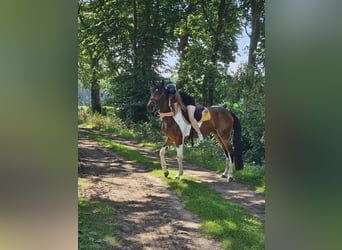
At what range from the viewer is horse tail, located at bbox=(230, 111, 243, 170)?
2445 millimetres

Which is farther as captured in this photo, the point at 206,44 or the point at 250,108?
the point at 206,44

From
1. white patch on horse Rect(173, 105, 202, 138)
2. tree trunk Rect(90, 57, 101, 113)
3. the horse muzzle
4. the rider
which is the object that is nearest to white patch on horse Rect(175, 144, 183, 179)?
white patch on horse Rect(173, 105, 202, 138)

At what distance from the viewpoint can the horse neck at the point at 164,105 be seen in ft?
7.84

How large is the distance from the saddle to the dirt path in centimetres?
33

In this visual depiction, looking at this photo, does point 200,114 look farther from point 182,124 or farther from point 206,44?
point 206,44

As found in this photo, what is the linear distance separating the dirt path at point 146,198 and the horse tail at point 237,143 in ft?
0.49

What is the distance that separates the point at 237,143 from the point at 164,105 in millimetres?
580

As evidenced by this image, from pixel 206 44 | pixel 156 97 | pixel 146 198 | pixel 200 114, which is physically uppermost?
pixel 206 44

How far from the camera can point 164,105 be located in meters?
2.41

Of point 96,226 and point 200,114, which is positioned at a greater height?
point 200,114

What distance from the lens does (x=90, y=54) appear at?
2.32m

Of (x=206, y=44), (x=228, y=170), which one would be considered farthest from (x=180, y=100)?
(x=228, y=170)

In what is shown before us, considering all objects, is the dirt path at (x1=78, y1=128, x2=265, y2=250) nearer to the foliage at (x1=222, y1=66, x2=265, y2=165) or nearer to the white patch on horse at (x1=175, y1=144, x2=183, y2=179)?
the white patch on horse at (x1=175, y1=144, x2=183, y2=179)

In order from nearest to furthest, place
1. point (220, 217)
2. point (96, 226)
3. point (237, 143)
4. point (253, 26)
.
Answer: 1. point (96, 226)
2. point (220, 217)
3. point (253, 26)
4. point (237, 143)
